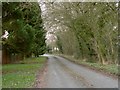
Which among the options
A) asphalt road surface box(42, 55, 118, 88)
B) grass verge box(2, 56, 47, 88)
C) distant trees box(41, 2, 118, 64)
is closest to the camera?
grass verge box(2, 56, 47, 88)

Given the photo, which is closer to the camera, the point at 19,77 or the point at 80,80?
the point at 80,80

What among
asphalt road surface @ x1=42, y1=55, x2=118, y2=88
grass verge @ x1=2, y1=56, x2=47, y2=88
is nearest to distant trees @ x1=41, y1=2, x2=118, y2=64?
asphalt road surface @ x1=42, y1=55, x2=118, y2=88

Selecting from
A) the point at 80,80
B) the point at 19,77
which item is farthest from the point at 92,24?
the point at 19,77

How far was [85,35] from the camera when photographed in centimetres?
4081

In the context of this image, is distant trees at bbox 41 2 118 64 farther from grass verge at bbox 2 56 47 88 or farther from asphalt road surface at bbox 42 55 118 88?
grass verge at bbox 2 56 47 88

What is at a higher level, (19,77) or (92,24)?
(92,24)

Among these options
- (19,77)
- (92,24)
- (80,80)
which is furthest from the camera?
(92,24)

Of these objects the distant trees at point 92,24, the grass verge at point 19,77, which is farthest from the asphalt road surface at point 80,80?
the distant trees at point 92,24

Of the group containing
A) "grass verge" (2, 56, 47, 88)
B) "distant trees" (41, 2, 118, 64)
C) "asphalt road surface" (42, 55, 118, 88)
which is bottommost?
"asphalt road surface" (42, 55, 118, 88)

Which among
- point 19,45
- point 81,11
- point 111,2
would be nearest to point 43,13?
point 81,11

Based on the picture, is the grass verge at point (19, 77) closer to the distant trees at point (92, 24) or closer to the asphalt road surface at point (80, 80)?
the asphalt road surface at point (80, 80)

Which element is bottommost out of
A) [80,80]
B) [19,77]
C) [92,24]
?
[80,80]

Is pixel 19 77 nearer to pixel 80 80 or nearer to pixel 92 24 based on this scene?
pixel 80 80

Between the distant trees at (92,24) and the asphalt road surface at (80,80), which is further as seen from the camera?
the distant trees at (92,24)
